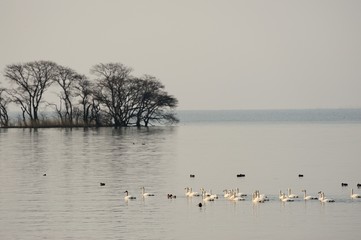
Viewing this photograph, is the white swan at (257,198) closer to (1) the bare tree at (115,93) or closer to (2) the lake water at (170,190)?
(2) the lake water at (170,190)

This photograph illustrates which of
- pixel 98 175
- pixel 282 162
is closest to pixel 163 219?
pixel 98 175

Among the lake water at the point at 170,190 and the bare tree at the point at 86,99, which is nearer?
the lake water at the point at 170,190

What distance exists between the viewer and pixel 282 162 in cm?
6175

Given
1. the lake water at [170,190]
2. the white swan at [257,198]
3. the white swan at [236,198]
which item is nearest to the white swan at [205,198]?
→ the lake water at [170,190]

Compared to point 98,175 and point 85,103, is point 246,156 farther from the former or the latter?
point 85,103

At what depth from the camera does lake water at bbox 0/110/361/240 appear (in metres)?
32.2

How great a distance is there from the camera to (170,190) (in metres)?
44.2

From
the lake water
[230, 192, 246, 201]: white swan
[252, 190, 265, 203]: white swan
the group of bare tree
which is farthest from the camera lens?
the group of bare tree

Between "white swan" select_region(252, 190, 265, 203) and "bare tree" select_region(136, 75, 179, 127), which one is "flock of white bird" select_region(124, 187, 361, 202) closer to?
"white swan" select_region(252, 190, 265, 203)

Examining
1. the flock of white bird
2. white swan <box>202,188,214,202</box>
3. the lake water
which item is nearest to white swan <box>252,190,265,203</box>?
the flock of white bird

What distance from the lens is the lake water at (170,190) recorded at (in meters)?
32.2

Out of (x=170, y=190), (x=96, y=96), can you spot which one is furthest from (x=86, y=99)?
(x=170, y=190)

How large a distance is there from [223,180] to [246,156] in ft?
63.4

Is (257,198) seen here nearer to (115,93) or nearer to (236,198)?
(236,198)
